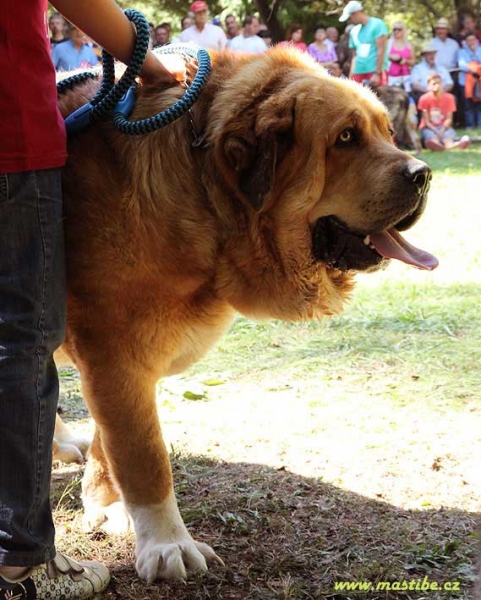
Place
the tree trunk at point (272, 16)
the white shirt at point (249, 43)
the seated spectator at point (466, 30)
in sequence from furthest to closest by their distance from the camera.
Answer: the tree trunk at point (272, 16), the seated spectator at point (466, 30), the white shirt at point (249, 43)

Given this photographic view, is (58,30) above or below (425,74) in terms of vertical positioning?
above

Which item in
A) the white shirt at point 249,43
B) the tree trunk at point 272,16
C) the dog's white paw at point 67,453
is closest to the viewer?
the dog's white paw at point 67,453

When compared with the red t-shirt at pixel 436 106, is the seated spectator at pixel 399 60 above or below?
above

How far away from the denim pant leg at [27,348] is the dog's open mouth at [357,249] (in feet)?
2.93

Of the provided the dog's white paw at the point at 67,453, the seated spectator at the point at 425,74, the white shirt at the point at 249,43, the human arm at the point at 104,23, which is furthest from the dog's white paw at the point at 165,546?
the seated spectator at the point at 425,74

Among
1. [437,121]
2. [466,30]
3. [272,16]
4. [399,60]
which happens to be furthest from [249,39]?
[466,30]

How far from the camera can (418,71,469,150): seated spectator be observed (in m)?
16.8

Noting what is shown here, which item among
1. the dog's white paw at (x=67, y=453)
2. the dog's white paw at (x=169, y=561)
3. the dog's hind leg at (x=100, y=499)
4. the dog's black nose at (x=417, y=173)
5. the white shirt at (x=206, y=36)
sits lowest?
the white shirt at (x=206, y=36)

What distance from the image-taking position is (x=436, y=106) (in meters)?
17.2

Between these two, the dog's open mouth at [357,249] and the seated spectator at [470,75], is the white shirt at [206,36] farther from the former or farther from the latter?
the dog's open mouth at [357,249]

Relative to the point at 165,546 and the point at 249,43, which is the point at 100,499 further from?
the point at 249,43

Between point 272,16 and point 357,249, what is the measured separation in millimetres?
21861

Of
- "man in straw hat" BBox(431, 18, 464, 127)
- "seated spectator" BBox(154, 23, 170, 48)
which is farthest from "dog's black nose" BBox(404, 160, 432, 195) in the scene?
"man in straw hat" BBox(431, 18, 464, 127)

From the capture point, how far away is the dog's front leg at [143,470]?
2.74 metres
